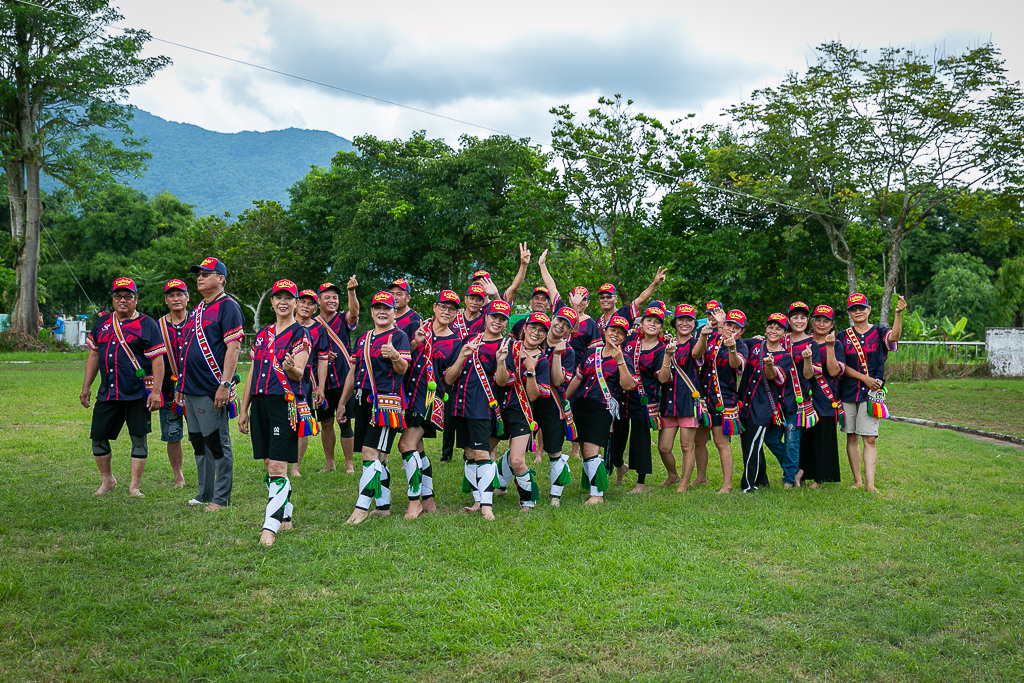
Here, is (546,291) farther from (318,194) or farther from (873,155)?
(318,194)

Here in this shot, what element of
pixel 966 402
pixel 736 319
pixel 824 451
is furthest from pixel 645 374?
pixel 966 402

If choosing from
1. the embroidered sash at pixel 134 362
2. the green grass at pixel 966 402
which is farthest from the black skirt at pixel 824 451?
the embroidered sash at pixel 134 362

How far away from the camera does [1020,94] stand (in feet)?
61.6

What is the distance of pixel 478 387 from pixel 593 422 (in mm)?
1443

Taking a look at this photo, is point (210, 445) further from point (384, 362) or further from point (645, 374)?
point (645, 374)

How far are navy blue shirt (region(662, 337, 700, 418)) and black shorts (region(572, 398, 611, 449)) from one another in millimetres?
749

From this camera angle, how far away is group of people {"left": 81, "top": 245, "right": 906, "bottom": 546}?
6395 millimetres

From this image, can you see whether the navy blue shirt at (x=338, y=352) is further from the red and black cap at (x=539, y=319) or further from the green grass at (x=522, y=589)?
the red and black cap at (x=539, y=319)

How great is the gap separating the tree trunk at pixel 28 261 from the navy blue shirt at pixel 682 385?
32.0 m

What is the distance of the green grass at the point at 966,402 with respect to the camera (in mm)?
13969

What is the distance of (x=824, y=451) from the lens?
8.12 m

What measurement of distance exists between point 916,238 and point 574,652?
1911 inches

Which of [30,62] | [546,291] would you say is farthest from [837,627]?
[30,62]

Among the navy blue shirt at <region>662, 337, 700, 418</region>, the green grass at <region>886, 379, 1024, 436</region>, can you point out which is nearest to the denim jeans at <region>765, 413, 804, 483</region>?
the navy blue shirt at <region>662, 337, 700, 418</region>
